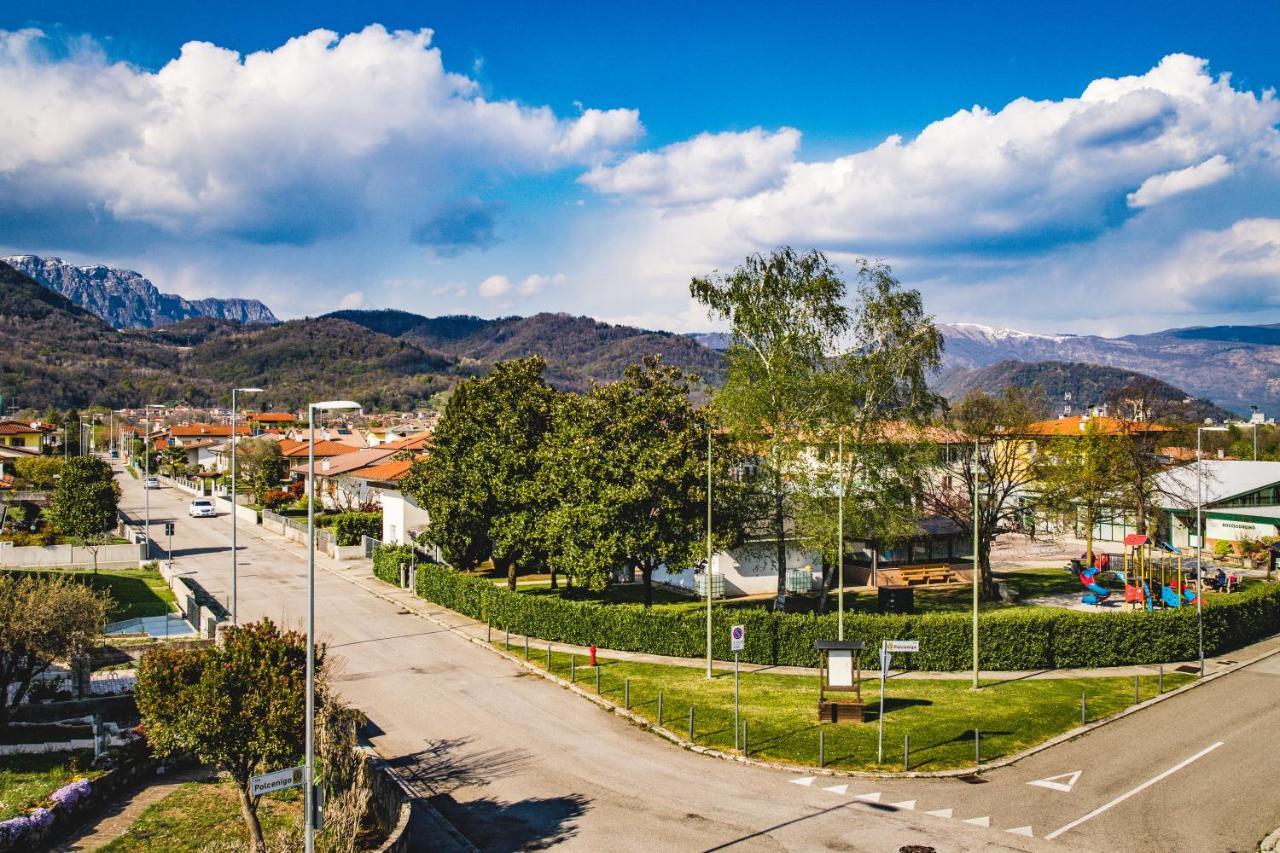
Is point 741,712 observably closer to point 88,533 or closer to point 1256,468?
point 88,533

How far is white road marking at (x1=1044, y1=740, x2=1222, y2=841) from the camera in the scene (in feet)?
60.5

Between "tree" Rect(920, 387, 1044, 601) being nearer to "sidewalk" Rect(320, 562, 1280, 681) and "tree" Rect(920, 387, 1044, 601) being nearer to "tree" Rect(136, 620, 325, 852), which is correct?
"sidewalk" Rect(320, 562, 1280, 681)

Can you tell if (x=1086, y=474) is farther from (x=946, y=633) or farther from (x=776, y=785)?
(x=776, y=785)

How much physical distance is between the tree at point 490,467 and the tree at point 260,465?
45.2 meters

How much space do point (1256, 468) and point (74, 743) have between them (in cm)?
7488

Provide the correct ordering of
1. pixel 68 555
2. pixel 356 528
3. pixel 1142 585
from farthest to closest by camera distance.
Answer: pixel 356 528, pixel 68 555, pixel 1142 585

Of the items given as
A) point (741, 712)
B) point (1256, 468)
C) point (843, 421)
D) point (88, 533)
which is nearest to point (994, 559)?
point (1256, 468)

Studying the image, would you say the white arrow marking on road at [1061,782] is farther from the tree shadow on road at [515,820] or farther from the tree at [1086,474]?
the tree at [1086,474]

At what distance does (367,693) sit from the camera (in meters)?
28.7

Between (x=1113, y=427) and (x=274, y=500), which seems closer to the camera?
(x=1113, y=427)

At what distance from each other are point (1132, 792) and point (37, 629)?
28395mm

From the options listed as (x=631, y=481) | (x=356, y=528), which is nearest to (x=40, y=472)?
(x=356, y=528)

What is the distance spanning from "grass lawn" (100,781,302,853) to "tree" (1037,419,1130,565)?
1575 inches

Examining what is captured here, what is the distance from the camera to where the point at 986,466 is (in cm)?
4669
